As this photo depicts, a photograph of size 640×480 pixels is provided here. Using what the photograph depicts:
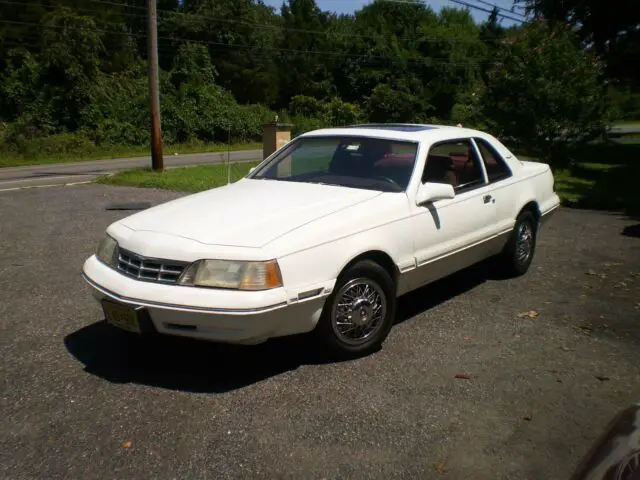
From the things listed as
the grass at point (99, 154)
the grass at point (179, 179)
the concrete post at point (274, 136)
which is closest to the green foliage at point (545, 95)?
the concrete post at point (274, 136)

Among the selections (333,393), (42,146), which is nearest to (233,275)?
(333,393)

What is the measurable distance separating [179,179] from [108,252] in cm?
1102

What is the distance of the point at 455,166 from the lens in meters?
5.84

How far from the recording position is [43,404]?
12.8 feet

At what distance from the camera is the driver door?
5082 mm

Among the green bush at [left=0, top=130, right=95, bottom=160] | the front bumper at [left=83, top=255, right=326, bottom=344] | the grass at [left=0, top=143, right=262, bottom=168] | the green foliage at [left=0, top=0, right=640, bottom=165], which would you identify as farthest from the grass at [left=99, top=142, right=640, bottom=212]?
the green bush at [left=0, top=130, right=95, bottom=160]

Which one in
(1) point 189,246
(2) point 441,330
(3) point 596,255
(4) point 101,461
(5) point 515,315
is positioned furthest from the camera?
(3) point 596,255

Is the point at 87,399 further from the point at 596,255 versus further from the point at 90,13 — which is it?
the point at 90,13

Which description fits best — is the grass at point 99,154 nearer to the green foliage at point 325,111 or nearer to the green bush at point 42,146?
the green bush at point 42,146

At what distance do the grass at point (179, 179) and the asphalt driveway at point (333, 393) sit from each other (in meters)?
8.03

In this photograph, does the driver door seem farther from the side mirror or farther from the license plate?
the license plate

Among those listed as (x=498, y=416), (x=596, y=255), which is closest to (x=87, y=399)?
(x=498, y=416)

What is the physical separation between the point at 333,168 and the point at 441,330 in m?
1.64

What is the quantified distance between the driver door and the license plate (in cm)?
213
